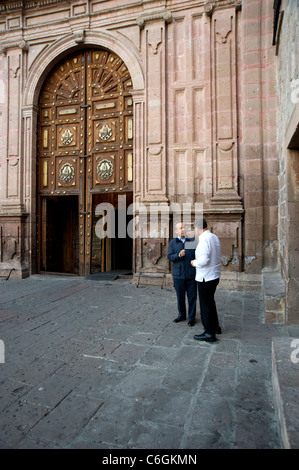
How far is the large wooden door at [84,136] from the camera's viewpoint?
853 centimetres

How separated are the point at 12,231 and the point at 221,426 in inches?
326

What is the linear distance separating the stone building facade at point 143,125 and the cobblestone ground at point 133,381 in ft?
8.39

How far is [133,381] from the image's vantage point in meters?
2.87

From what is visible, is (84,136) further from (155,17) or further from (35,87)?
(155,17)

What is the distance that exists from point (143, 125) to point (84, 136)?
2.02 m

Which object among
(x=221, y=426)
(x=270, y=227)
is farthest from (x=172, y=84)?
(x=221, y=426)

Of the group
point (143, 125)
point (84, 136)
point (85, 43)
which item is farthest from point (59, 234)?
point (85, 43)

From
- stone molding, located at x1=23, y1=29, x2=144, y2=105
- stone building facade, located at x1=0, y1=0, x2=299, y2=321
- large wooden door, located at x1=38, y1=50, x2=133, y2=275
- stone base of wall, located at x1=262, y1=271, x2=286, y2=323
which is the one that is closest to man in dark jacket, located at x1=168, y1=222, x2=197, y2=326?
stone base of wall, located at x1=262, y1=271, x2=286, y2=323

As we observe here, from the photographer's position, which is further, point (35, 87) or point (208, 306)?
point (35, 87)

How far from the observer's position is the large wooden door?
8531 mm

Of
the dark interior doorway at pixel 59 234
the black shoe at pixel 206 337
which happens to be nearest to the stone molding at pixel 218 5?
the dark interior doorway at pixel 59 234

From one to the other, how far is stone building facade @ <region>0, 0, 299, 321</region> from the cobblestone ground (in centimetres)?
256

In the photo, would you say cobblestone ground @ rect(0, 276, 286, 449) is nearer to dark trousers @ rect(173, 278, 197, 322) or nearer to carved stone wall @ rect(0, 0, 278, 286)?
dark trousers @ rect(173, 278, 197, 322)

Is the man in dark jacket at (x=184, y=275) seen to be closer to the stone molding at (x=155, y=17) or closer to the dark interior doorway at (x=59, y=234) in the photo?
the dark interior doorway at (x=59, y=234)
